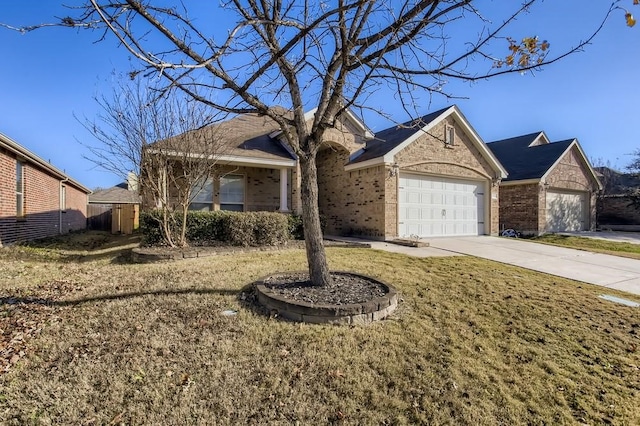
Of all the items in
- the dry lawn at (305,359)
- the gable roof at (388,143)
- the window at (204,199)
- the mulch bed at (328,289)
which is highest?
the gable roof at (388,143)

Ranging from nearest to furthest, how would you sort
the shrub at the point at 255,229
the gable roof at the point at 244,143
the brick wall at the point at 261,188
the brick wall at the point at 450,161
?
the shrub at the point at 255,229
the gable roof at the point at 244,143
the brick wall at the point at 450,161
the brick wall at the point at 261,188

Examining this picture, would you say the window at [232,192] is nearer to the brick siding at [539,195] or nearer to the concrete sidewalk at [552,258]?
the concrete sidewalk at [552,258]

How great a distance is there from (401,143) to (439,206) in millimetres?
3259

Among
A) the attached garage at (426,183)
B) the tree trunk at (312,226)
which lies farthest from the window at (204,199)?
the tree trunk at (312,226)

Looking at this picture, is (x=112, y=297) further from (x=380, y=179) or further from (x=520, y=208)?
(x=520, y=208)

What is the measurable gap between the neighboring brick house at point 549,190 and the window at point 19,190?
21.6 m

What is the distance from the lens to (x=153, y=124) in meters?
9.17

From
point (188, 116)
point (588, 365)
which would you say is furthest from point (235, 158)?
point (588, 365)

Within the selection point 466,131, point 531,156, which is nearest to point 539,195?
point 531,156

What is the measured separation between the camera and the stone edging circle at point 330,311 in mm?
4184

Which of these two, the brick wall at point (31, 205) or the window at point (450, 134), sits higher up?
the window at point (450, 134)

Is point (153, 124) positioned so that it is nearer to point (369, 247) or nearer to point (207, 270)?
point (207, 270)

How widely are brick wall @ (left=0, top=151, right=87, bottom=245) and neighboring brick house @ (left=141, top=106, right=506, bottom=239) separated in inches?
217

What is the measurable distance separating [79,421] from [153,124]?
8.22 m
